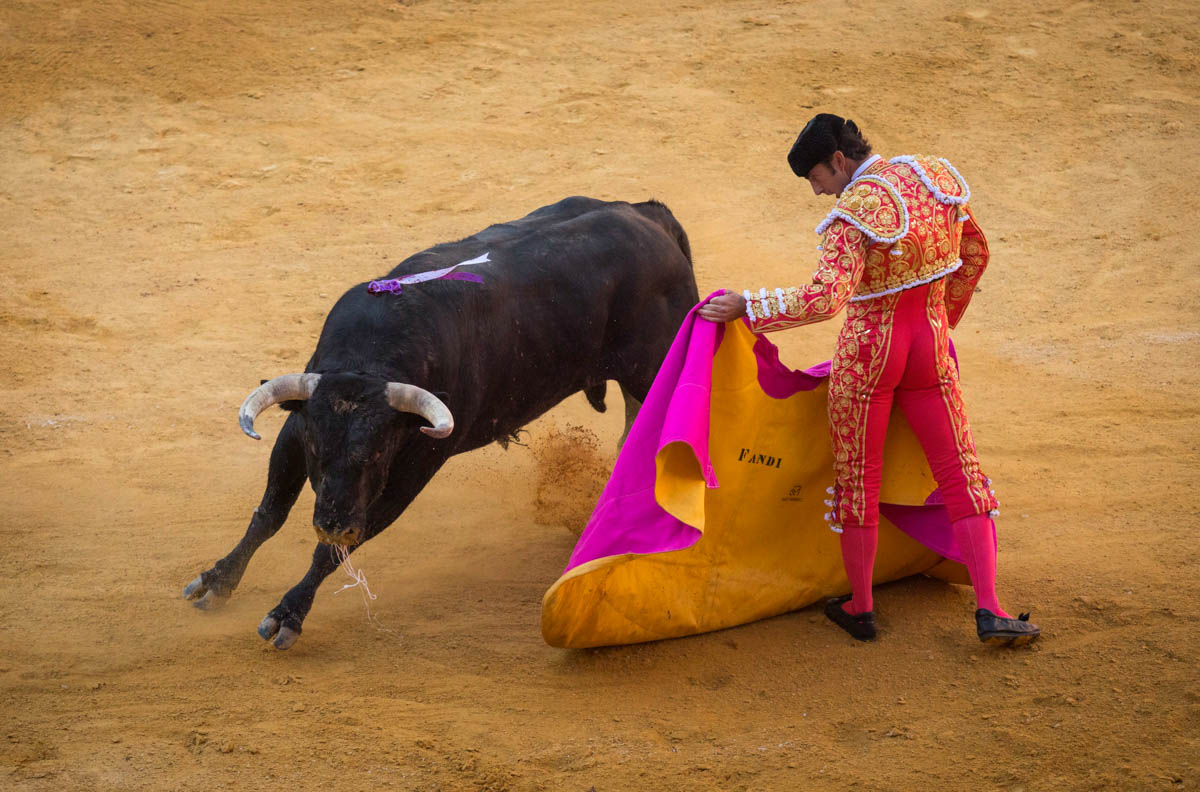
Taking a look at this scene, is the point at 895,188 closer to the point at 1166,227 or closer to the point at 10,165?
the point at 1166,227

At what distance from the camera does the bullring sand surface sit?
3.21m

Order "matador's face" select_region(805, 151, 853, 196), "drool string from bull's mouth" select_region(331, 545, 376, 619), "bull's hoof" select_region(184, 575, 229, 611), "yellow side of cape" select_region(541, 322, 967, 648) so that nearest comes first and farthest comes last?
"matador's face" select_region(805, 151, 853, 196) → "yellow side of cape" select_region(541, 322, 967, 648) → "drool string from bull's mouth" select_region(331, 545, 376, 619) → "bull's hoof" select_region(184, 575, 229, 611)

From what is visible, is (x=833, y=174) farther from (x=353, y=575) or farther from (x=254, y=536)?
(x=254, y=536)

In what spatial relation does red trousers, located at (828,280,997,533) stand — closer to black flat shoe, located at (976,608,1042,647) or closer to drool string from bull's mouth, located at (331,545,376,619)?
A: black flat shoe, located at (976,608,1042,647)

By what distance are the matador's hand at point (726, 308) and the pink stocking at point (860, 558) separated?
0.82 m

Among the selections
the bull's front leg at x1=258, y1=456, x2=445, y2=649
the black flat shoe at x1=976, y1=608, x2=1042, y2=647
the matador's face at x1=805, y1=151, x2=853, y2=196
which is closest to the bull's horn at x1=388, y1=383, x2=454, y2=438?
the bull's front leg at x1=258, y1=456, x2=445, y2=649

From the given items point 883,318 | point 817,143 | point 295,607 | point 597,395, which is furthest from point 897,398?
point 295,607

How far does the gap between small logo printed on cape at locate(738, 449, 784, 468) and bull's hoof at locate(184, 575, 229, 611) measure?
1990 mm

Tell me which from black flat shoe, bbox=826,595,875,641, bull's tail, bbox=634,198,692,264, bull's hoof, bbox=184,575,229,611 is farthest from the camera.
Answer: bull's tail, bbox=634,198,692,264

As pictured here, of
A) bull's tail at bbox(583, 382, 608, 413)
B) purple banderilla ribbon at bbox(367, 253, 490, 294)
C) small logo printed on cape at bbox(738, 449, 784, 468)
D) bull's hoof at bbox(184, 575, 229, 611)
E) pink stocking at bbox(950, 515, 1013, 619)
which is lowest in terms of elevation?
bull's hoof at bbox(184, 575, 229, 611)

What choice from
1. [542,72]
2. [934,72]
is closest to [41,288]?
[542,72]

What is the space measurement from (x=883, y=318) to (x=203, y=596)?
2.66 metres

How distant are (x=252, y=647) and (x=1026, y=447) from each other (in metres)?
3.79

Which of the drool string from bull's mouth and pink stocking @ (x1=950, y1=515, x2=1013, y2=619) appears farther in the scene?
the drool string from bull's mouth
